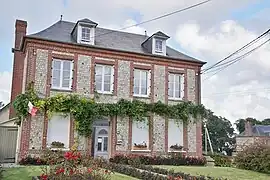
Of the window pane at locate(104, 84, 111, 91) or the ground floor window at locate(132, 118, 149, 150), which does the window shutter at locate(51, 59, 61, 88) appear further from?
the ground floor window at locate(132, 118, 149, 150)

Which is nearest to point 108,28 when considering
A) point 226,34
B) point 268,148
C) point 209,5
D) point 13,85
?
point 13,85

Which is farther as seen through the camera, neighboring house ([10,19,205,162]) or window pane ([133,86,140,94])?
window pane ([133,86,140,94])

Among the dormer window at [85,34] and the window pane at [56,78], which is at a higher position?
the dormer window at [85,34]

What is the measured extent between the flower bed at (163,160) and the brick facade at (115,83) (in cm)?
64

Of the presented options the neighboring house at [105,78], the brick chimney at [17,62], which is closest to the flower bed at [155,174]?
the neighboring house at [105,78]

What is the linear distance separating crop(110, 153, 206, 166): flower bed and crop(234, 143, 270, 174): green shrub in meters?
2.68

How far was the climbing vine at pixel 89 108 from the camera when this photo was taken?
1667 cm

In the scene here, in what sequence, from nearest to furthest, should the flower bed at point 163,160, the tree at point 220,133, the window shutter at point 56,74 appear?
1. the flower bed at point 163,160
2. the window shutter at point 56,74
3. the tree at point 220,133

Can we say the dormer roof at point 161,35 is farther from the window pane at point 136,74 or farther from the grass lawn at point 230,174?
the grass lawn at point 230,174

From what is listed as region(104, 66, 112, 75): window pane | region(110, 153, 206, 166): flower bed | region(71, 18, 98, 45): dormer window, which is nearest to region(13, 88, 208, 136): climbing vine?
region(104, 66, 112, 75): window pane

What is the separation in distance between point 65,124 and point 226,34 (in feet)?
31.2

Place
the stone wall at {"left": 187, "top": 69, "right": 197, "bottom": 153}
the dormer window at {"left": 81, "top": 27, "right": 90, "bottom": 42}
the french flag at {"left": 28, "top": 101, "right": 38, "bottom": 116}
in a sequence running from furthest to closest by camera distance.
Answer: the stone wall at {"left": 187, "top": 69, "right": 197, "bottom": 153} → the dormer window at {"left": 81, "top": 27, "right": 90, "bottom": 42} → the french flag at {"left": 28, "top": 101, "right": 38, "bottom": 116}

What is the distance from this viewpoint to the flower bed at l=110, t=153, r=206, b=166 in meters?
17.3

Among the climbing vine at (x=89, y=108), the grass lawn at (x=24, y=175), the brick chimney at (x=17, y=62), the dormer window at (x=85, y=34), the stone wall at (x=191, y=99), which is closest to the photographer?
the grass lawn at (x=24, y=175)
